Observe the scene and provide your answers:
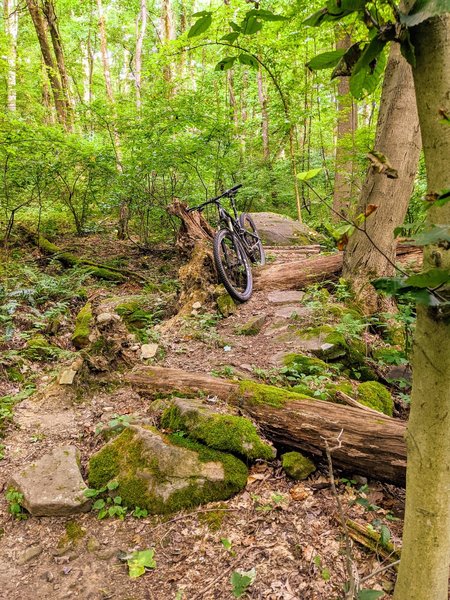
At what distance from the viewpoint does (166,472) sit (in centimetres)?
256

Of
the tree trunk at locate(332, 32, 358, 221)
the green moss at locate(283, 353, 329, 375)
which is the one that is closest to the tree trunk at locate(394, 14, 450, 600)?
the green moss at locate(283, 353, 329, 375)

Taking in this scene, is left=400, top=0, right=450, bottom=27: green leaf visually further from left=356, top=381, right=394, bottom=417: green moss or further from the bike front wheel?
the bike front wheel

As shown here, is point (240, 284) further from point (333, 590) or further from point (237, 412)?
point (333, 590)

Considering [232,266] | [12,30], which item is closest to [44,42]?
[12,30]

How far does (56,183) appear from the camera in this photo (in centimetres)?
840

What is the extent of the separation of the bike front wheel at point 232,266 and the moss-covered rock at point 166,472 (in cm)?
306

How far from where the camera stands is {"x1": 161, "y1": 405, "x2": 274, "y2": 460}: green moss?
273cm

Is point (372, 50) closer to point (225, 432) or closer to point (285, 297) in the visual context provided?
point (225, 432)

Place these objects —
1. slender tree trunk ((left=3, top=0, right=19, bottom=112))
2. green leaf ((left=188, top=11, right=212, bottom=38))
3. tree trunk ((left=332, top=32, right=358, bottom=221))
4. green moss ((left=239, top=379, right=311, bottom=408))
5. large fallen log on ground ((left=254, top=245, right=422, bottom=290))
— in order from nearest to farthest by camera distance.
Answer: green leaf ((left=188, top=11, right=212, bottom=38)) → green moss ((left=239, top=379, right=311, bottom=408)) → large fallen log on ground ((left=254, top=245, right=422, bottom=290)) → tree trunk ((left=332, top=32, right=358, bottom=221)) → slender tree trunk ((left=3, top=0, right=19, bottom=112))

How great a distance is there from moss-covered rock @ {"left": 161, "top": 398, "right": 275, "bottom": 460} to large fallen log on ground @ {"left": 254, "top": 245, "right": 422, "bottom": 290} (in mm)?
3596

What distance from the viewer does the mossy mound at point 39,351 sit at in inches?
177

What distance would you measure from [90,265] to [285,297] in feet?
13.5

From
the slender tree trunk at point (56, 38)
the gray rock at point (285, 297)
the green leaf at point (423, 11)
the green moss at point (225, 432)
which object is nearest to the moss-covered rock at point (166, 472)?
the green moss at point (225, 432)

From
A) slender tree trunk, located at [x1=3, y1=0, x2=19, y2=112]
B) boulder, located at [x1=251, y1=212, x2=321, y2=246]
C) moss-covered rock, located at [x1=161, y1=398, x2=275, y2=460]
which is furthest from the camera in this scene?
boulder, located at [x1=251, y1=212, x2=321, y2=246]
